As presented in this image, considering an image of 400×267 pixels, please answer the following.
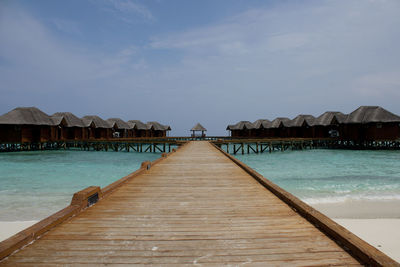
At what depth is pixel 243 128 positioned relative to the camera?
49.3 metres

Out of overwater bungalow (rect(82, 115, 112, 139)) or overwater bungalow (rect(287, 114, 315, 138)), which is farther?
overwater bungalow (rect(287, 114, 315, 138))

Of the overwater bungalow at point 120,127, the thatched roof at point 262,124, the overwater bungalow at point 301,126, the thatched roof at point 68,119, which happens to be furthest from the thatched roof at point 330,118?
the thatched roof at point 68,119

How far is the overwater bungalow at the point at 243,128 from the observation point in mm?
48812

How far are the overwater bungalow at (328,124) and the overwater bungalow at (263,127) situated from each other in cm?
935

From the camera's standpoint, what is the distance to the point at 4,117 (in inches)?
1112

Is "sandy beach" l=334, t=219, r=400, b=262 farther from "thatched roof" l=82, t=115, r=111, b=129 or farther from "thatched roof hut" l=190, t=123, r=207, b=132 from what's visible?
"thatched roof hut" l=190, t=123, r=207, b=132

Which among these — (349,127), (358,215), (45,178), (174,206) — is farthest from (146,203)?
(349,127)

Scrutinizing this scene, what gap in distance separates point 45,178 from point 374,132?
3657 cm

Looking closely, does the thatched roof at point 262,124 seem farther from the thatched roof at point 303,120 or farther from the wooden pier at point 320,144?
the wooden pier at point 320,144

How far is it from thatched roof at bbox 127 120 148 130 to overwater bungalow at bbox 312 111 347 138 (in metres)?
33.7

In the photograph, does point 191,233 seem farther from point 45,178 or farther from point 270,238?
point 45,178

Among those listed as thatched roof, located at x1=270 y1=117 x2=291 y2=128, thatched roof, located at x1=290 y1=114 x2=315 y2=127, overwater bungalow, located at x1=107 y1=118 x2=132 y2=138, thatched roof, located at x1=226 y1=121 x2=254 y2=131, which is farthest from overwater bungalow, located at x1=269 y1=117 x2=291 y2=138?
overwater bungalow, located at x1=107 y1=118 x2=132 y2=138

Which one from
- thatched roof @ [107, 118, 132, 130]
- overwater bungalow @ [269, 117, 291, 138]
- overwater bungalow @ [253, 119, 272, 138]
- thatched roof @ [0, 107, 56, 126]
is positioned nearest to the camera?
thatched roof @ [0, 107, 56, 126]

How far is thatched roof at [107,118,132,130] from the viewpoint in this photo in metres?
42.0
